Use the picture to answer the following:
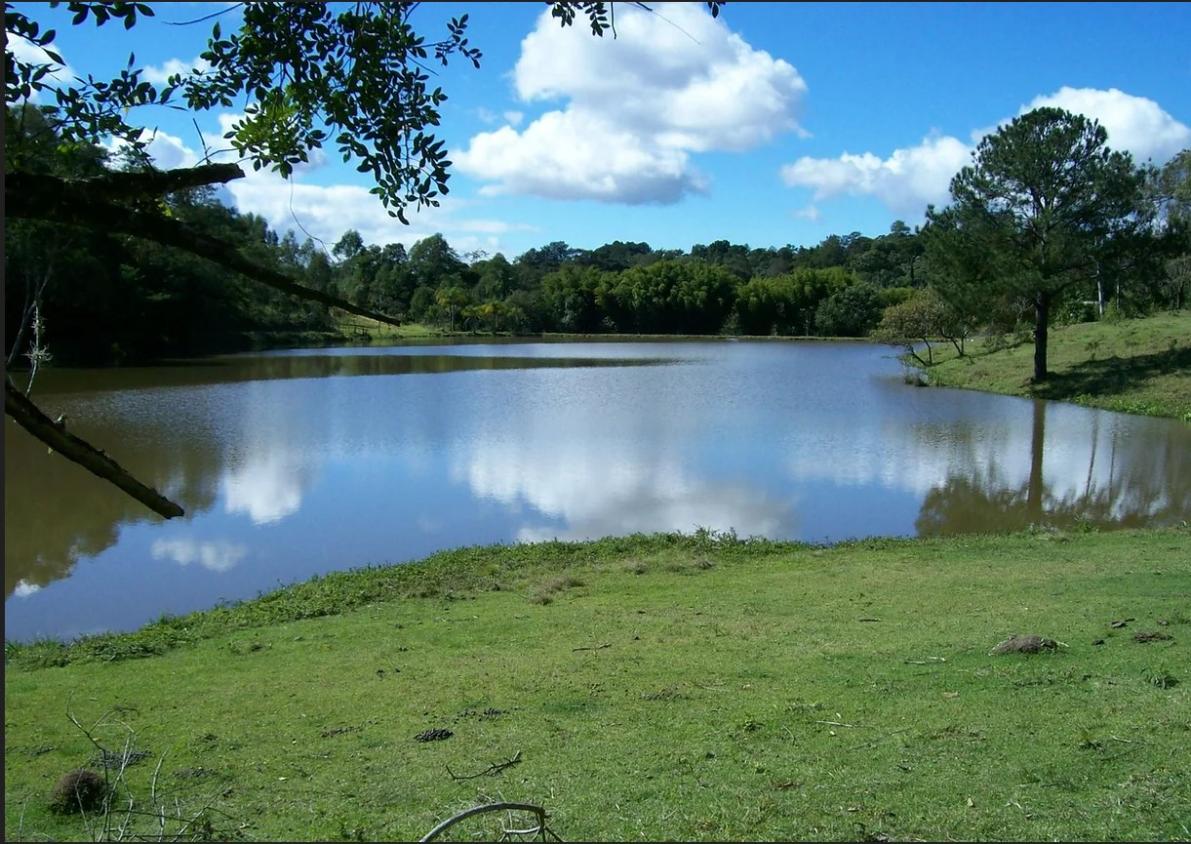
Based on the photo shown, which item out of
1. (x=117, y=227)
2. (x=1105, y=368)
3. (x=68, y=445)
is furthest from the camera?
(x=1105, y=368)

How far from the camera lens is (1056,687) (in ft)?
17.4

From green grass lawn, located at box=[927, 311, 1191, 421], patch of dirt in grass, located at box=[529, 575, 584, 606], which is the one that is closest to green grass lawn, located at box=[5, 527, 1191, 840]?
patch of dirt in grass, located at box=[529, 575, 584, 606]

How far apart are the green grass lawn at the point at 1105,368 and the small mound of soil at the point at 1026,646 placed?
22716mm

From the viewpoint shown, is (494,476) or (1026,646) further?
(494,476)

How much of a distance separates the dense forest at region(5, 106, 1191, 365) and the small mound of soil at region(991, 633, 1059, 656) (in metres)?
4.65

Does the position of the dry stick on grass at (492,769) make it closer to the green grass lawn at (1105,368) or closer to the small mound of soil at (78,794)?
the small mound of soil at (78,794)

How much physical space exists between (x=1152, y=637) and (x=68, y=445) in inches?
263

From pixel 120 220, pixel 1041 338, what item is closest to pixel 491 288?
pixel 1041 338

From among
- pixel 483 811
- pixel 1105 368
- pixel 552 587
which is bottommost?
pixel 552 587

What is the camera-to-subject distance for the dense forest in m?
5.07

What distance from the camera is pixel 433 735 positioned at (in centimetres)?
505

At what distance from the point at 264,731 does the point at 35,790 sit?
1.22 m

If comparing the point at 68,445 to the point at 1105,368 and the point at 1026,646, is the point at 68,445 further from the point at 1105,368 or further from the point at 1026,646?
the point at 1105,368

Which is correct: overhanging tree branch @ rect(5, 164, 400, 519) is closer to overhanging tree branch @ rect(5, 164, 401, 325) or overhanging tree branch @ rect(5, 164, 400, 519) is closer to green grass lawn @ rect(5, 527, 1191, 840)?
overhanging tree branch @ rect(5, 164, 401, 325)
